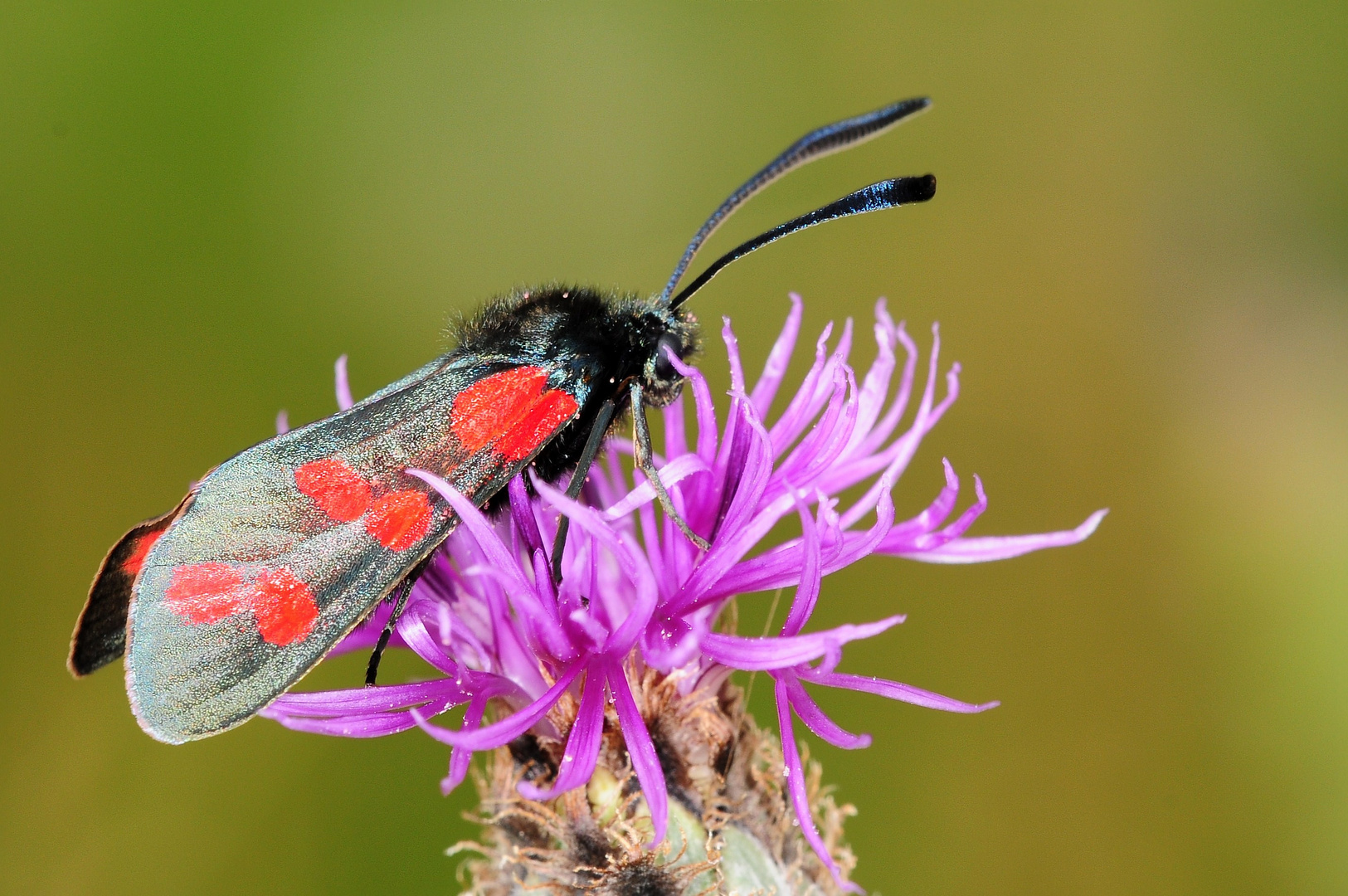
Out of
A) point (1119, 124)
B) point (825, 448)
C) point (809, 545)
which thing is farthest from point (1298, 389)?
point (809, 545)

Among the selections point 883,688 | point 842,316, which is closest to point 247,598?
point 883,688

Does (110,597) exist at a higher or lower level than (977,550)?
higher

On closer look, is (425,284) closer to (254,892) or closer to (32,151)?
(32,151)

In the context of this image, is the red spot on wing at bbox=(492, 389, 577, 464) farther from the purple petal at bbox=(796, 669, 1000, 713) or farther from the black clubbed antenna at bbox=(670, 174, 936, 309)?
the purple petal at bbox=(796, 669, 1000, 713)

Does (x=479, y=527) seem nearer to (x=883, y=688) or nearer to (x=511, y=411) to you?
(x=511, y=411)

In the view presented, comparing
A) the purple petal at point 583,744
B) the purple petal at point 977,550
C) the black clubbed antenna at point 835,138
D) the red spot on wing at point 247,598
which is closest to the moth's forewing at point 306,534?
the red spot on wing at point 247,598

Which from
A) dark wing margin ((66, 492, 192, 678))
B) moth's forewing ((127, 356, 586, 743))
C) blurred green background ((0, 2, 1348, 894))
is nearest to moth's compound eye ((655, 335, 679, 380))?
moth's forewing ((127, 356, 586, 743))
